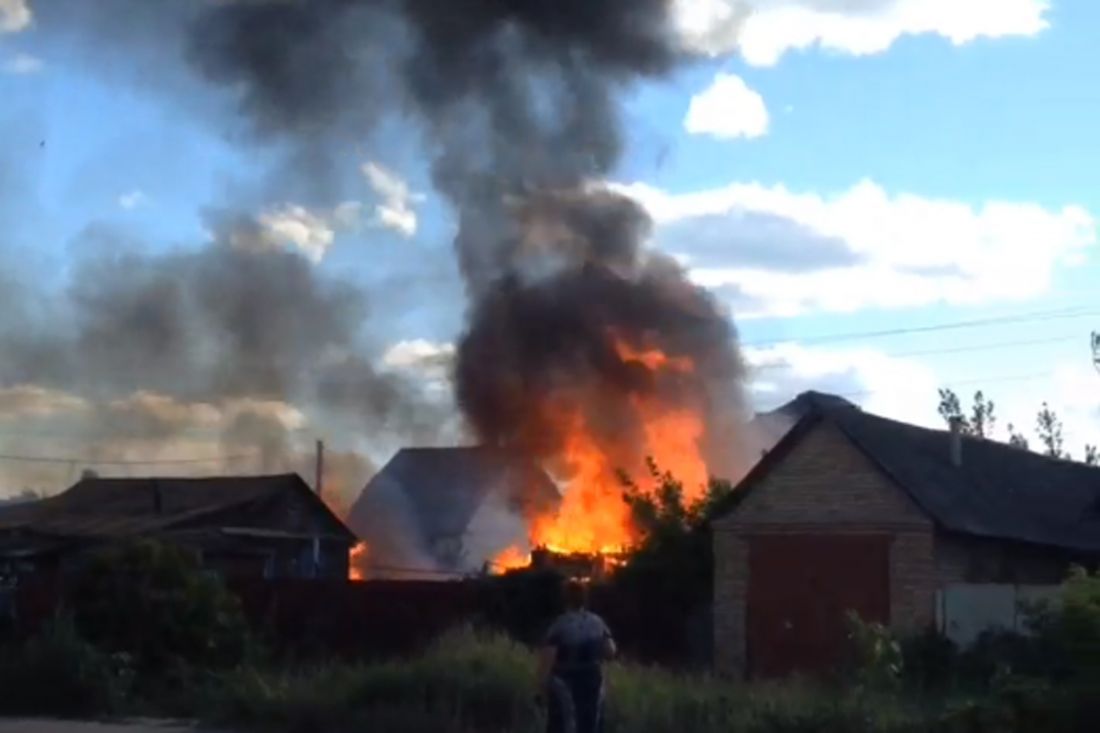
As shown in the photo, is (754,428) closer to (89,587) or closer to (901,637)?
(901,637)

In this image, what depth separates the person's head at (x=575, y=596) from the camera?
51.2ft

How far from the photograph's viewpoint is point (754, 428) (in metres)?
47.8

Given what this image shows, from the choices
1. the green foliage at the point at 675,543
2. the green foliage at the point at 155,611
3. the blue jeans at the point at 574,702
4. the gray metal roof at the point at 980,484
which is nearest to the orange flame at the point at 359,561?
the green foliage at the point at 675,543

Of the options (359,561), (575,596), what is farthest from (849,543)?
(359,561)

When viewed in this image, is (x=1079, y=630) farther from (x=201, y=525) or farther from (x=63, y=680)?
(x=201, y=525)

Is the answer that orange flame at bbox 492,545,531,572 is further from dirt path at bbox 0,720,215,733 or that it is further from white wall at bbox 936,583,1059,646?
dirt path at bbox 0,720,215,733

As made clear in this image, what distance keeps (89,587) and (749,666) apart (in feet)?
37.5

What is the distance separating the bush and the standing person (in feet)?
33.4

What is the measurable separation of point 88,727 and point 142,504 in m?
22.8

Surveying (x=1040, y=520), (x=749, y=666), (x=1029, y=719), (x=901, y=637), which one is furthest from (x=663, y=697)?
(x=1040, y=520)

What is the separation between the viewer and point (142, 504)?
44188mm

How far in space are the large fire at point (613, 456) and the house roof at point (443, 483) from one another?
190 inches

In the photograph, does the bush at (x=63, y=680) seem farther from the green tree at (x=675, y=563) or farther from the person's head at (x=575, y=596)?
the green tree at (x=675, y=563)

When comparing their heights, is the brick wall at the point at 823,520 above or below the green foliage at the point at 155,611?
above
